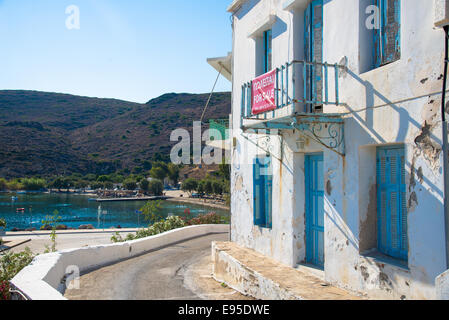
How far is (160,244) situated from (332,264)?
8.61m

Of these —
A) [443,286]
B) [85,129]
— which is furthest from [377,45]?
[85,129]

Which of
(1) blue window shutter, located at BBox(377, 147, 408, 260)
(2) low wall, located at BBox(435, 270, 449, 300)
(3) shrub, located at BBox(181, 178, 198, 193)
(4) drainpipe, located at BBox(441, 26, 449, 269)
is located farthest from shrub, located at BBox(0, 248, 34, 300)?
(3) shrub, located at BBox(181, 178, 198, 193)

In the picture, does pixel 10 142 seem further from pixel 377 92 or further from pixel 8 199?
pixel 377 92

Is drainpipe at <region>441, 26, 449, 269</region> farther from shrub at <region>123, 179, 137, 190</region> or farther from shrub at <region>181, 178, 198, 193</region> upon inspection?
shrub at <region>123, 179, 137, 190</region>

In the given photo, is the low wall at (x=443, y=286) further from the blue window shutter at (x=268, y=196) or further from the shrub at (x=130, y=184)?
the shrub at (x=130, y=184)

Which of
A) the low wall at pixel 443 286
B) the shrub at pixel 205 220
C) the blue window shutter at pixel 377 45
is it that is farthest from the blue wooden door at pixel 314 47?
the shrub at pixel 205 220

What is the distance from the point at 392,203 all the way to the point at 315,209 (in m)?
2.02

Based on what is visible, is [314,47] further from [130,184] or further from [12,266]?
[130,184]

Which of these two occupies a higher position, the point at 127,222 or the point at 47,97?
the point at 47,97

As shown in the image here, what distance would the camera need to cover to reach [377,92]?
18.2ft

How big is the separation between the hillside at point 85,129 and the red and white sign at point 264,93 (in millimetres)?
82409

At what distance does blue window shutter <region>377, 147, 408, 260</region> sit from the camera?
5406 mm

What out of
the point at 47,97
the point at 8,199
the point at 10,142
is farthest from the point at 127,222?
the point at 47,97

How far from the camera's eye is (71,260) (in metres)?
9.39
